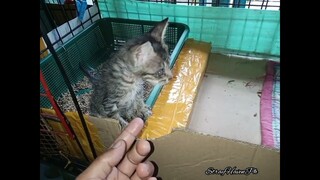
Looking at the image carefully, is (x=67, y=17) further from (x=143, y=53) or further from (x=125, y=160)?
(x=125, y=160)

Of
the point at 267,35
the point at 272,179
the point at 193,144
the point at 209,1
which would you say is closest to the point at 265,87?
the point at 267,35

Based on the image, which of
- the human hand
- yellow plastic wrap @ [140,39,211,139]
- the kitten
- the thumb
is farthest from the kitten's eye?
the thumb

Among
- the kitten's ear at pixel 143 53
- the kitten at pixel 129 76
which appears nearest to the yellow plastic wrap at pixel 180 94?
the kitten at pixel 129 76

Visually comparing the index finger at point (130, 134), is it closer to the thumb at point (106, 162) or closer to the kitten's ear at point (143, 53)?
the thumb at point (106, 162)

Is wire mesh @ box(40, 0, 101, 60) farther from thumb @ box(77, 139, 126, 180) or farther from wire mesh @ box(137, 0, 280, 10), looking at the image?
thumb @ box(77, 139, 126, 180)

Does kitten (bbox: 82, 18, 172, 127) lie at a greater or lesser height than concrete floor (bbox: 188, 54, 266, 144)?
greater

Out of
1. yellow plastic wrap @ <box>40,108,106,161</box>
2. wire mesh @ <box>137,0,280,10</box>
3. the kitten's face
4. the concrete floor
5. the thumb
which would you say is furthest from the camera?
wire mesh @ <box>137,0,280,10</box>

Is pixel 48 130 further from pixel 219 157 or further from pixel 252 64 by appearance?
pixel 252 64

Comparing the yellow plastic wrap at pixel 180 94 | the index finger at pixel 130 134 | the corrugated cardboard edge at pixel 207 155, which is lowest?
the yellow plastic wrap at pixel 180 94
